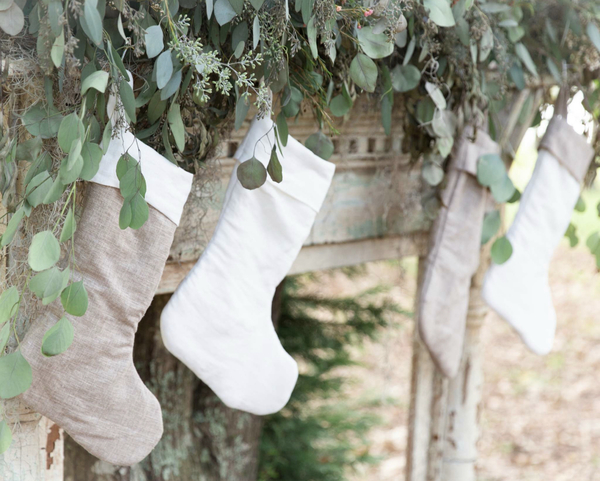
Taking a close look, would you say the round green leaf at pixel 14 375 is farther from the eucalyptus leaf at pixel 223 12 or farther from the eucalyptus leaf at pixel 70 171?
the eucalyptus leaf at pixel 223 12

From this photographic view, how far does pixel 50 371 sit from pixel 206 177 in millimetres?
312

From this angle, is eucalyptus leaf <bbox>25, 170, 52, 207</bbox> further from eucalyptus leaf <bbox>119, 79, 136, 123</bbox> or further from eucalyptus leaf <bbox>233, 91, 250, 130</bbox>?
eucalyptus leaf <bbox>233, 91, 250, 130</bbox>

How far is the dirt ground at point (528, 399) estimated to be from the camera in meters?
2.60

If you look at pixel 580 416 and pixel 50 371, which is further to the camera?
pixel 580 416

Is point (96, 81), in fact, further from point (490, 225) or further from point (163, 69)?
point (490, 225)

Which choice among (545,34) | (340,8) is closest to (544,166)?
(545,34)

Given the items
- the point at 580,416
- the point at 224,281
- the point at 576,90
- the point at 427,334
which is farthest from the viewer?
the point at 580,416

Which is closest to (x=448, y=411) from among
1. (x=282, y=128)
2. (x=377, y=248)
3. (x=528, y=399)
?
(x=377, y=248)

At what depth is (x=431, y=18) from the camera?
2.40 feet

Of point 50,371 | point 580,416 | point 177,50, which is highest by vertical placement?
point 177,50

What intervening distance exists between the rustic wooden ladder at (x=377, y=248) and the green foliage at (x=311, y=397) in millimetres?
567

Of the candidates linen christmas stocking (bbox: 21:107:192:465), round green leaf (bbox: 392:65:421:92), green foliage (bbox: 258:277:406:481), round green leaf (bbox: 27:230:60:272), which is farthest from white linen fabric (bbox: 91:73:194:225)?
green foliage (bbox: 258:277:406:481)

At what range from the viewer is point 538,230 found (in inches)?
43.2

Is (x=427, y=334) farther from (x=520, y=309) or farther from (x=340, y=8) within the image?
(x=340, y=8)
